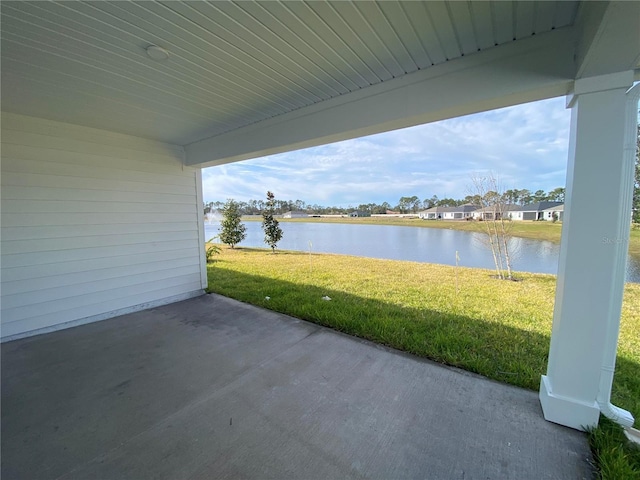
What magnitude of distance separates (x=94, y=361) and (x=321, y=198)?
2145 cm

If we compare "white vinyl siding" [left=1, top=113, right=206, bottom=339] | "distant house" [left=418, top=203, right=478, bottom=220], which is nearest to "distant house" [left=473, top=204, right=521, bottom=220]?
"white vinyl siding" [left=1, top=113, right=206, bottom=339]

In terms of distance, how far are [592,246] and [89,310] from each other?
521 centimetres

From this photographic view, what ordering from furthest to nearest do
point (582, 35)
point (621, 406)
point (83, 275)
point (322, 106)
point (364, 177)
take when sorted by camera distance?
1. point (364, 177)
2. point (83, 275)
3. point (322, 106)
4. point (621, 406)
5. point (582, 35)

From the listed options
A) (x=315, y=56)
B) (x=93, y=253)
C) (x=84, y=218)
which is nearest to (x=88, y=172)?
(x=84, y=218)

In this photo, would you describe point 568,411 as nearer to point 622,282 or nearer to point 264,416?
point 622,282

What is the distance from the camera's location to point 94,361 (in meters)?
2.46

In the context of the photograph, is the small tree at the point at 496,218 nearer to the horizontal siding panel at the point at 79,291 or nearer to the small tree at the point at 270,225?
the horizontal siding panel at the point at 79,291

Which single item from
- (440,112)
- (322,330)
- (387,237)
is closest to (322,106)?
(440,112)

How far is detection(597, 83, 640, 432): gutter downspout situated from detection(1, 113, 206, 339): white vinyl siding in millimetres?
5004

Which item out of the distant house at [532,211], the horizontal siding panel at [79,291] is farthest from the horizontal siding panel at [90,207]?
the distant house at [532,211]

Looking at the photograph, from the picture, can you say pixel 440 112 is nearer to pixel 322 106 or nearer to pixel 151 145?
pixel 322 106

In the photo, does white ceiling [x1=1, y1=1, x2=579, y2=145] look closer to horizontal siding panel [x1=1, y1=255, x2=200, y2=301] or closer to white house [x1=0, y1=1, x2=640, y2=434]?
white house [x1=0, y1=1, x2=640, y2=434]

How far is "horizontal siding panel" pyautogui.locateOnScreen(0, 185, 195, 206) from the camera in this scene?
9.31 ft

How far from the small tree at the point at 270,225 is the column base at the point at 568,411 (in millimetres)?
8929
